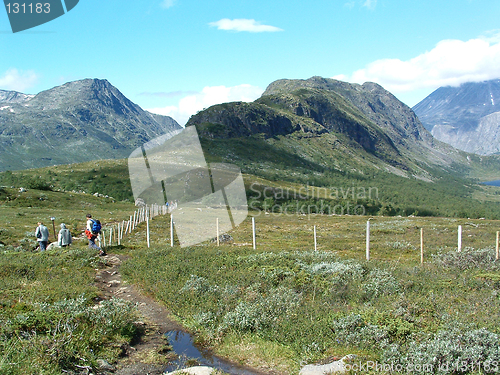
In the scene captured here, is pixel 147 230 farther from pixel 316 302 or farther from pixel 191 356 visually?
pixel 191 356

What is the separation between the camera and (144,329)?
10.5m

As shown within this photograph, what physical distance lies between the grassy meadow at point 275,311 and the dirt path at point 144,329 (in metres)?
0.34

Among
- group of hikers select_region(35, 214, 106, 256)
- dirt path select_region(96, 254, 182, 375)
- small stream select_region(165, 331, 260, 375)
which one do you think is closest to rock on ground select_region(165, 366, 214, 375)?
small stream select_region(165, 331, 260, 375)

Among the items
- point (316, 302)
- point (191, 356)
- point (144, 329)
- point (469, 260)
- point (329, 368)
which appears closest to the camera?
point (329, 368)

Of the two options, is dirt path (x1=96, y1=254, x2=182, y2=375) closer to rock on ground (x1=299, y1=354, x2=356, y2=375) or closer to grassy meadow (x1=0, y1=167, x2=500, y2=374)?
grassy meadow (x1=0, y1=167, x2=500, y2=374)

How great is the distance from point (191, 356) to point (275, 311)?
2.66 m

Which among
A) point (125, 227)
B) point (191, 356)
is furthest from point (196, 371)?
point (125, 227)

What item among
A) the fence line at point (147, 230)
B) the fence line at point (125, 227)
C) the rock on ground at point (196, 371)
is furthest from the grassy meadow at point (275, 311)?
the fence line at point (125, 227)

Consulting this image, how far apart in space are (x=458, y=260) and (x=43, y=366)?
48.8 ft

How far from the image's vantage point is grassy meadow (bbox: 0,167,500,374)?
7.78 m

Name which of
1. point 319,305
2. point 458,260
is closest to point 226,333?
point 319,305

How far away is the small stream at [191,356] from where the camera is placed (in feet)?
27.7

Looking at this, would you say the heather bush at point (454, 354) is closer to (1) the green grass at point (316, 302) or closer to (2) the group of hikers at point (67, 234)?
(1) the green grass at point (316, 302)

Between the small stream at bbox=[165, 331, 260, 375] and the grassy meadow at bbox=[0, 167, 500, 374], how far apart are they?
0.29 meters
